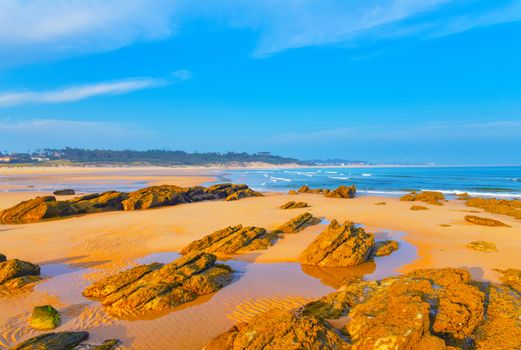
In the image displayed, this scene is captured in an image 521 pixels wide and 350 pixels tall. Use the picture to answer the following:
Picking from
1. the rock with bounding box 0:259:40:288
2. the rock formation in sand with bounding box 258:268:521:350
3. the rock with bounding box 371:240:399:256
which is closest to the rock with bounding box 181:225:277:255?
the rock with bounding box 371:240:399:256

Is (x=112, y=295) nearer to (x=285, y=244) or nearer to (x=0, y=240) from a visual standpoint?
(x=285, y=244)

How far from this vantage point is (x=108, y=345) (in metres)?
6.21

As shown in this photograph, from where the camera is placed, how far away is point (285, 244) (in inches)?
551

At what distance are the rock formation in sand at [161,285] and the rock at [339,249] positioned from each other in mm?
3248

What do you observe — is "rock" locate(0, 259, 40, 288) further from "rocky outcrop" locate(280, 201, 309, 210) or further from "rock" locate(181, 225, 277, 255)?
"rocky outcrop" locate(280, 201, 309, 210)

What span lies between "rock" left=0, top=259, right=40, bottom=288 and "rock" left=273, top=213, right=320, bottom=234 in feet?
32.3

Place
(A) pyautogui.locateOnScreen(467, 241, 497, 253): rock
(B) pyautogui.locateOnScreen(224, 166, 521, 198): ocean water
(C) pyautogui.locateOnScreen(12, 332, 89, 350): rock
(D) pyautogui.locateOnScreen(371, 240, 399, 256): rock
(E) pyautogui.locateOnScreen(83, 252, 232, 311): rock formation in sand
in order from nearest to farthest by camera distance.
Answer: (C) pyautogui.locateOnScreen(12, 332, 89, 350): rock, (E) pyautogui.locateOnScreen(83, 252, 232, 311): rock formation in sand, (D) pyautogui.locateOnScreen(371, 240, 399, 256): rock, (A) pyautogui.locateOnScreen(467, 241, 497, 253): rock, (B) pyautogui.locateOnScreen(224, 166, 521, 198): ocean water

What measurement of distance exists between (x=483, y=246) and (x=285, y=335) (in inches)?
450

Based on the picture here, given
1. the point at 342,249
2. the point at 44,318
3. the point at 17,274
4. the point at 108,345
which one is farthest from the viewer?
the point at 342,249

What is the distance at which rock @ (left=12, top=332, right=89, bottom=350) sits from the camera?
5.76 meters

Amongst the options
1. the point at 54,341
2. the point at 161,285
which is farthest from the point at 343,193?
the point at 54,341

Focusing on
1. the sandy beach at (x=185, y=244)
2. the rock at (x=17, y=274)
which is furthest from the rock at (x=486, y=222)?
the rock at (x=17, y=274)

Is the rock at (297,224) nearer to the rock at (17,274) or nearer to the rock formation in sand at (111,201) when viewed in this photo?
the rock at (17,274)

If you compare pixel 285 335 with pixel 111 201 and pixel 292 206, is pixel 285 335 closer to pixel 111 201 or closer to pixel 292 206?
pixel 292 206
